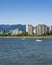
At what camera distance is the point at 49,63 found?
117 feet

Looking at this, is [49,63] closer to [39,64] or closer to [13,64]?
[39,64]

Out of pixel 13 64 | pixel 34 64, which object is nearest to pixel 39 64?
pixel 34 64

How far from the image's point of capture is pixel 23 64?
34.6m

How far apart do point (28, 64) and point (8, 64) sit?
8.47 feet

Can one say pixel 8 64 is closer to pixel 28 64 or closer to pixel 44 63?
pixel 28 64

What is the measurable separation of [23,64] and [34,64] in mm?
1425

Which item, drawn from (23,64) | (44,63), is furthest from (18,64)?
(44,63)

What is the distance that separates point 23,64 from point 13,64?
1.29m

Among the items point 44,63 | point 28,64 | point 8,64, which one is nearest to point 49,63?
point 44,63

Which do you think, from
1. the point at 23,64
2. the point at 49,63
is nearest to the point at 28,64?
the point at 23,64

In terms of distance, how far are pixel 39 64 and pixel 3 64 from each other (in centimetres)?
463

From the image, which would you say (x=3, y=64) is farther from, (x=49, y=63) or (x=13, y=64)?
(x=49, y=63)

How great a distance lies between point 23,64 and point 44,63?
3.06 m

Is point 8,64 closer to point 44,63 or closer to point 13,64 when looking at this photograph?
point 13,64
